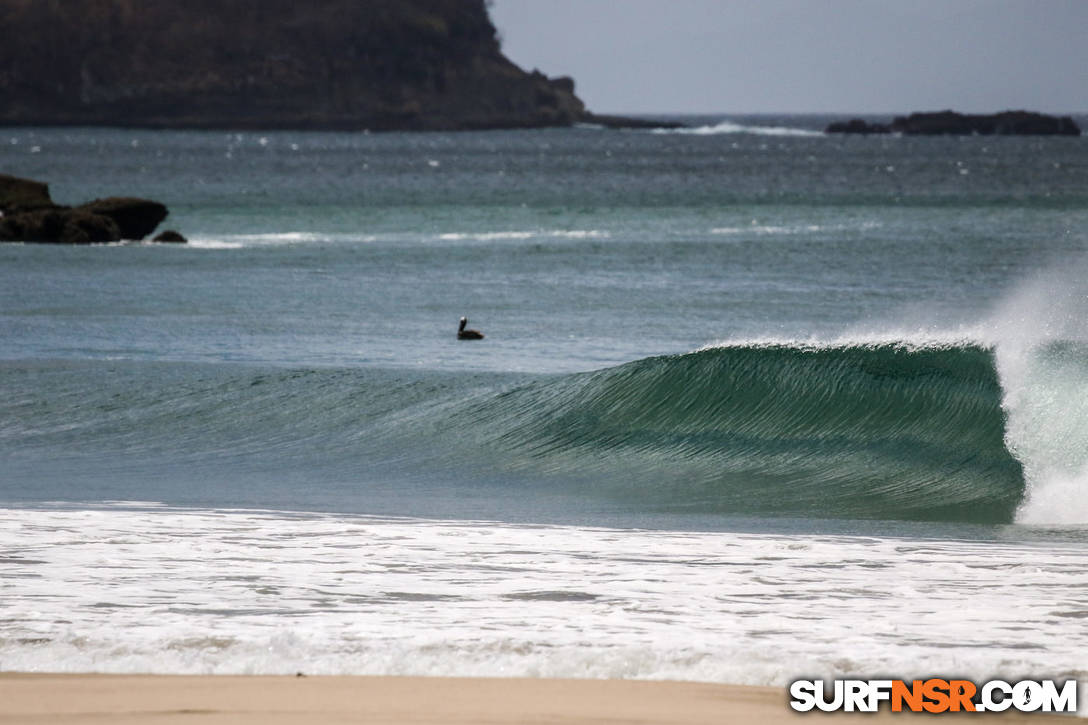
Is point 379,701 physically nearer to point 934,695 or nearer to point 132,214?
point 934,695

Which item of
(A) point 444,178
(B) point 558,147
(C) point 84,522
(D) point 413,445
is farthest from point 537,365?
(B) point 558,147

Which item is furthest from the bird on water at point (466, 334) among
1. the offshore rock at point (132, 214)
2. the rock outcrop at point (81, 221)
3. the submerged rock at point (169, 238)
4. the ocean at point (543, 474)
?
the offshore rock at point (132, 214)

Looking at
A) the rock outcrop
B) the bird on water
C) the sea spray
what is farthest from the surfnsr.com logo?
the rock outcrop

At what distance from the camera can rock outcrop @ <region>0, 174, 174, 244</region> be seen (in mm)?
40406

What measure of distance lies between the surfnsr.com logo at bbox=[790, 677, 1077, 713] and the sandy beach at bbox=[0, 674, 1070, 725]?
0.09 m

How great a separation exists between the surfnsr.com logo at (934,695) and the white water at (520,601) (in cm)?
14

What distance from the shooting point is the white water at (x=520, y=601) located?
606cm

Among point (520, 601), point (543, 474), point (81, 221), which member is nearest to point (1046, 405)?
point (543, 474)

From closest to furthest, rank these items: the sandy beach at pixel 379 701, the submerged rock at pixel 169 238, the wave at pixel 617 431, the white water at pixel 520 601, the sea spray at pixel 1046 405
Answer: the sandy beach at pixel 379 701 < the white water at pixel 520 601 < the sea spray at pixel 1046 405 < the wave at pixel 617 431 < the submerged rock at pixel 169 238

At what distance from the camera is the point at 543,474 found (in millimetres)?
12406

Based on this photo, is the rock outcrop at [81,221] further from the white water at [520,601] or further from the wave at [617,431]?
the white water at [520,601]

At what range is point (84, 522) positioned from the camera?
901cm

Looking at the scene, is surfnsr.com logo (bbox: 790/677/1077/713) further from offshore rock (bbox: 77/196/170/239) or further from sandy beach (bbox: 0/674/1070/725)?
offshore rock (bbox: 77/196/170/239)

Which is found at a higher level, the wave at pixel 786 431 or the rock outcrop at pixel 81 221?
the rock outcrop at pixel 81 221
